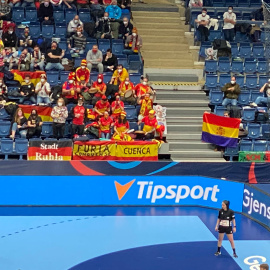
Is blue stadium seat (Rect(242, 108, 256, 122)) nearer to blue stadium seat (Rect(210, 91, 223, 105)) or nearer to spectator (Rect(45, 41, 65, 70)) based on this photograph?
blue stadium seat (Rect(210, 91, 223, 105))

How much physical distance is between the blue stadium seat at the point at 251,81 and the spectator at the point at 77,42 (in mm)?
6834

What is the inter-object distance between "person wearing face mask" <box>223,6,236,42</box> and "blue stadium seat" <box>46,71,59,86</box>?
7.91 metres

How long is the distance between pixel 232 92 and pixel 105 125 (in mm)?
5465

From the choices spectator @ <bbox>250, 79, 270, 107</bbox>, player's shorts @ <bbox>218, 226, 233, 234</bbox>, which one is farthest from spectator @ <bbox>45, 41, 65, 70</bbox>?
player's shorts @ <bbox>218, 226, 233, 234</bbox>

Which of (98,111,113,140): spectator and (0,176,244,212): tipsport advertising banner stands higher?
(98,111,113,140): spectator

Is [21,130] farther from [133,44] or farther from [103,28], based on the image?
[133,44]

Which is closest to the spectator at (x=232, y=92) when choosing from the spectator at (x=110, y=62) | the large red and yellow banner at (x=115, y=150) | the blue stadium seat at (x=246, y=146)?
the blue stadium seat at (x=246, y=146)

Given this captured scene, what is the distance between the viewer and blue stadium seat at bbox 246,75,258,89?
29.4 m

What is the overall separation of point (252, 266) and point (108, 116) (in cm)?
988

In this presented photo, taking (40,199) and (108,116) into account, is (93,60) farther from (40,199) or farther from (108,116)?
(40,199)

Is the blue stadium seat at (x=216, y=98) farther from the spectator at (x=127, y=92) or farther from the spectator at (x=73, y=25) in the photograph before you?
the spectator at (x=73, y=25)

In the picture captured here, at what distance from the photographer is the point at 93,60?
28.1 meters

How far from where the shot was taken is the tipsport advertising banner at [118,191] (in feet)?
72.7

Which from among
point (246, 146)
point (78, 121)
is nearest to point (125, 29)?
point (78, 121)
